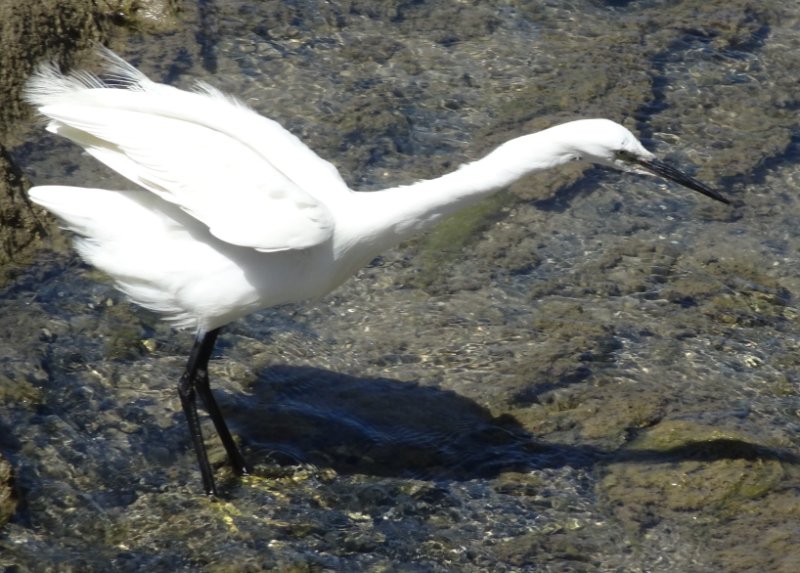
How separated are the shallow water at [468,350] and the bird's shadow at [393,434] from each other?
0.4 inches

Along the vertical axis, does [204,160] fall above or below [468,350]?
above

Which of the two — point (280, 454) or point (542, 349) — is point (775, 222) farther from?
point (280, 454)

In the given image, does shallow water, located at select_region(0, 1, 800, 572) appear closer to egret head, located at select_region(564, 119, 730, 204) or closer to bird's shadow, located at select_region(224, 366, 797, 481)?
bird's shadow, located at select_region(224, 366, 797, 481)

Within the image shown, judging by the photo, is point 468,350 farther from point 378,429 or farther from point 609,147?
point 609,147

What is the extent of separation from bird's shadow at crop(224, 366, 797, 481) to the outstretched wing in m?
0.96

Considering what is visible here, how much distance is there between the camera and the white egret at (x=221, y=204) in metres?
3.86

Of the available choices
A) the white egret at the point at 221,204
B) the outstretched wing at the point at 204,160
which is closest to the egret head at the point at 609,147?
the white egret at the point at 221,204

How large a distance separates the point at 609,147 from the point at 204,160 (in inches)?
52.7

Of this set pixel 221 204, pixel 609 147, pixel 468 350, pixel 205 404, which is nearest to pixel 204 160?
pixel 221 204

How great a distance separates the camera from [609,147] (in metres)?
A: 3.91

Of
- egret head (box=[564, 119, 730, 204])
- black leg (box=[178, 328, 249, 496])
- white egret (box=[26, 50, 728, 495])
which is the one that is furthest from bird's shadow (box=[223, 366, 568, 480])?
egret head (box=[564, 119, 730, 204])

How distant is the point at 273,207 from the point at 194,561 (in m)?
1.18

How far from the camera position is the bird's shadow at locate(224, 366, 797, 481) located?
4438 millimetres

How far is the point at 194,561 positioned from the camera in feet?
12.6
